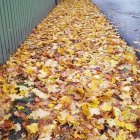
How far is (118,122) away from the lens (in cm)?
292

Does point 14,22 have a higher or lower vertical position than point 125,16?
higher

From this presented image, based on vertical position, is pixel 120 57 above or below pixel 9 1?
below

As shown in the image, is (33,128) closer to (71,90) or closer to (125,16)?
(71,90)

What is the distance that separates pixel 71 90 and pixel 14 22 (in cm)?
223

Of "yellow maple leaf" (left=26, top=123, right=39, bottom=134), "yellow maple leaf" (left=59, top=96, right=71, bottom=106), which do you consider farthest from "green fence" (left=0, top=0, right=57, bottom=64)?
"yellow maple leaf" (left=26, top=123, right=39, bottom=134)

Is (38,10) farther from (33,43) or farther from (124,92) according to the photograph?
(124,92)

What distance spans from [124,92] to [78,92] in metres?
0.66

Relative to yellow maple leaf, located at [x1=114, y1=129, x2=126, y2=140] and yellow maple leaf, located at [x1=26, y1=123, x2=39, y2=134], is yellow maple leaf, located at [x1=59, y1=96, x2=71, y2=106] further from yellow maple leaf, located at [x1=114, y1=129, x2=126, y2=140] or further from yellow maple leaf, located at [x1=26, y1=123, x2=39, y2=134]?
yellow maple leaf, located at [x1=114, y1=129, x2=126, y2=140]

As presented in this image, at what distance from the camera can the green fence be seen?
445 centimetres

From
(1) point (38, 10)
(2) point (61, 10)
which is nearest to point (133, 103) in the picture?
(1) point (38, 10)

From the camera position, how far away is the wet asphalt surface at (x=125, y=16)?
6.14 metres

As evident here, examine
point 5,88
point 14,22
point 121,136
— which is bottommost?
point 5,88

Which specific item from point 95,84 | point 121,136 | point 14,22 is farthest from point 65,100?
point 14,22

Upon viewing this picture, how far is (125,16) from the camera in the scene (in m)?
8.41
